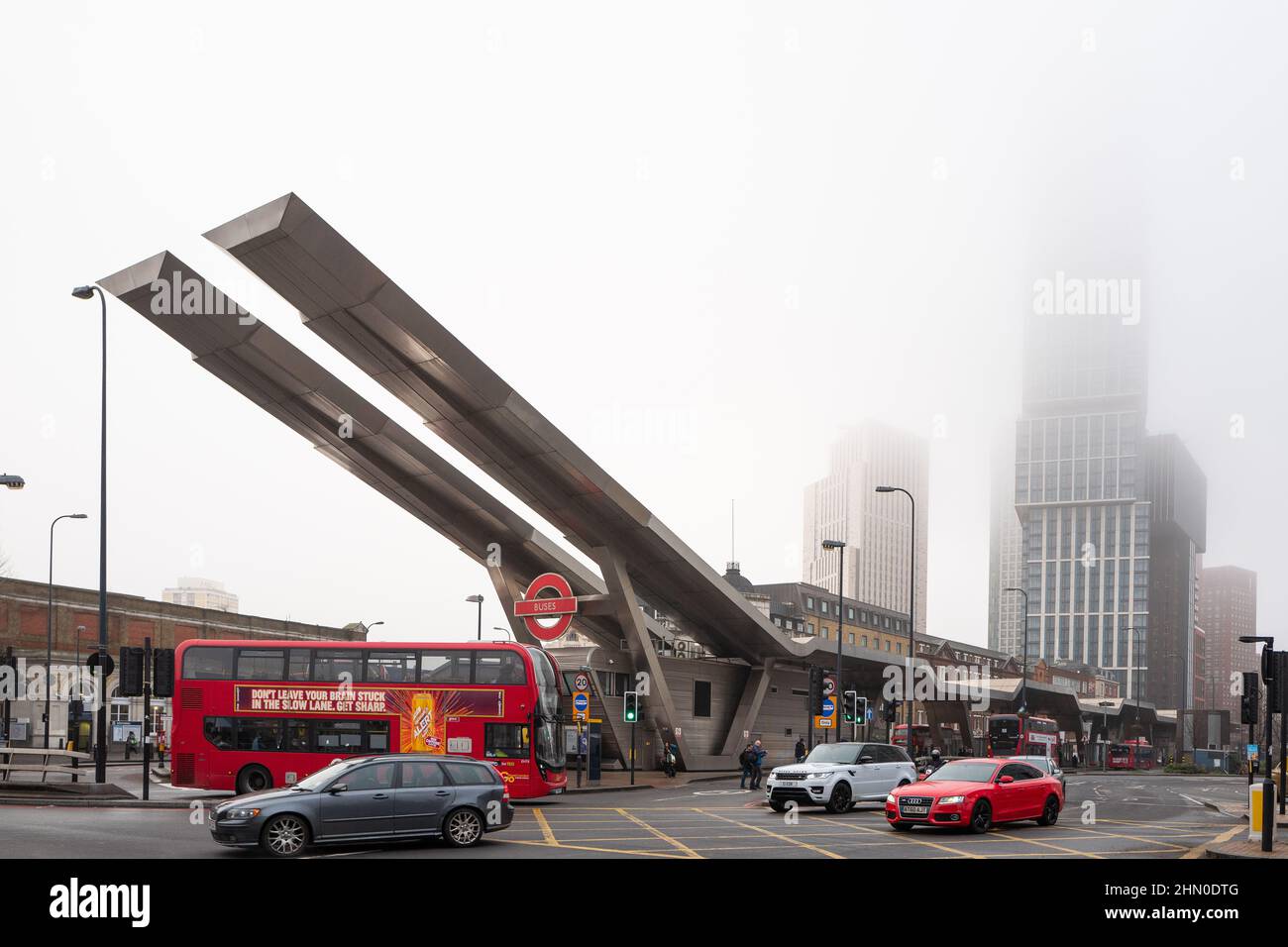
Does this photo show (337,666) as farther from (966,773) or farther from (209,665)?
(966,773)

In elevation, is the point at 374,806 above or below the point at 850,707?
above

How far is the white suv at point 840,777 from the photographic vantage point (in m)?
25.8

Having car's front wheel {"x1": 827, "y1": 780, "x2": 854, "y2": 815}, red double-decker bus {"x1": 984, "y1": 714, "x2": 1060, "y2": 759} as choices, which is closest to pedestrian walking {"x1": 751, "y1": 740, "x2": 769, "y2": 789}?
car's front wheel {"x1": 827, "y1": 780, "x2": 854, "y2": 815}

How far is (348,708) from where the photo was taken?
88.9 feet

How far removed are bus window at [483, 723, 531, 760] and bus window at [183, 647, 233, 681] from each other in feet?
19.5

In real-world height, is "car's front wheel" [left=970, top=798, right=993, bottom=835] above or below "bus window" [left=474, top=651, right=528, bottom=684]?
below

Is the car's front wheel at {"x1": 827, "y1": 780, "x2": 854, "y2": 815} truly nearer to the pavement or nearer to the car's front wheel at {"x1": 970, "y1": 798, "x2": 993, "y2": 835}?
the pavement

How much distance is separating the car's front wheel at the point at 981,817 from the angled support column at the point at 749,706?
96.3 feet

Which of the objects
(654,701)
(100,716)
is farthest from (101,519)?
(654,701)

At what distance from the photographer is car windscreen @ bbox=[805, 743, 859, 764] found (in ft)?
87.5

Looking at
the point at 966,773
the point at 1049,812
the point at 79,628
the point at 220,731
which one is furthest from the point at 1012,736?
the point at 79,628

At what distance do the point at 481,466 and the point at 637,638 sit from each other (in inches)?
358

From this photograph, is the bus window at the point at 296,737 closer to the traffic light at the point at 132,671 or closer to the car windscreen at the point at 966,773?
the traffic light at the point at 132,671
